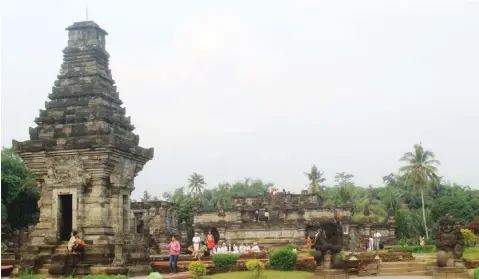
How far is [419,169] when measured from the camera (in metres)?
52.6

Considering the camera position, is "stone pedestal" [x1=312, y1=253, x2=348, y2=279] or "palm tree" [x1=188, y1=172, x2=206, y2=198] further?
"palm tree" [x1=188, y1=172, x2=206, y2=198]

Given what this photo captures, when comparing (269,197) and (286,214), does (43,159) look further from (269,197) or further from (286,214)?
(269,197)

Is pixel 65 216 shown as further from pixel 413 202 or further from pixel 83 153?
pixel 413 202

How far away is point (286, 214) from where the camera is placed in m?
45.1

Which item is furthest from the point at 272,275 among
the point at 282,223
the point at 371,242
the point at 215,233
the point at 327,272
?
the point at 215,233

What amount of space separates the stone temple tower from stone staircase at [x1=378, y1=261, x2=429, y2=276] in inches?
352

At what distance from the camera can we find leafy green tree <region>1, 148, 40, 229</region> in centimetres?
3919

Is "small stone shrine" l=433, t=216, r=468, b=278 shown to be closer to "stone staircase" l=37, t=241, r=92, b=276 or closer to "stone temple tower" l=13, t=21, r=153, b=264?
"stone temple tower" l=13, t=21, r=153, b=264

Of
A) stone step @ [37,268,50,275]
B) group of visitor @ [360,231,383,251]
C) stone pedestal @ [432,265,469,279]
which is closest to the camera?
stone step @ [37,268,50,275]

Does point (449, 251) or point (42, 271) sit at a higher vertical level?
point (449, 251)

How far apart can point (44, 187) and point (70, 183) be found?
1.23 meters

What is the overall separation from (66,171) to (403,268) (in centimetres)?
1196

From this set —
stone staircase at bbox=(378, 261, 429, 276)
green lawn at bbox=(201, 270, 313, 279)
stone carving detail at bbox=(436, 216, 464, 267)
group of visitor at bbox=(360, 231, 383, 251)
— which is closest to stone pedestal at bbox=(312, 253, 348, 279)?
green lawn at bbox=(201, 270, 313, 279)

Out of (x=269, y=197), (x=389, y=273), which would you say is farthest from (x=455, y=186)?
(x=389, y=273)
